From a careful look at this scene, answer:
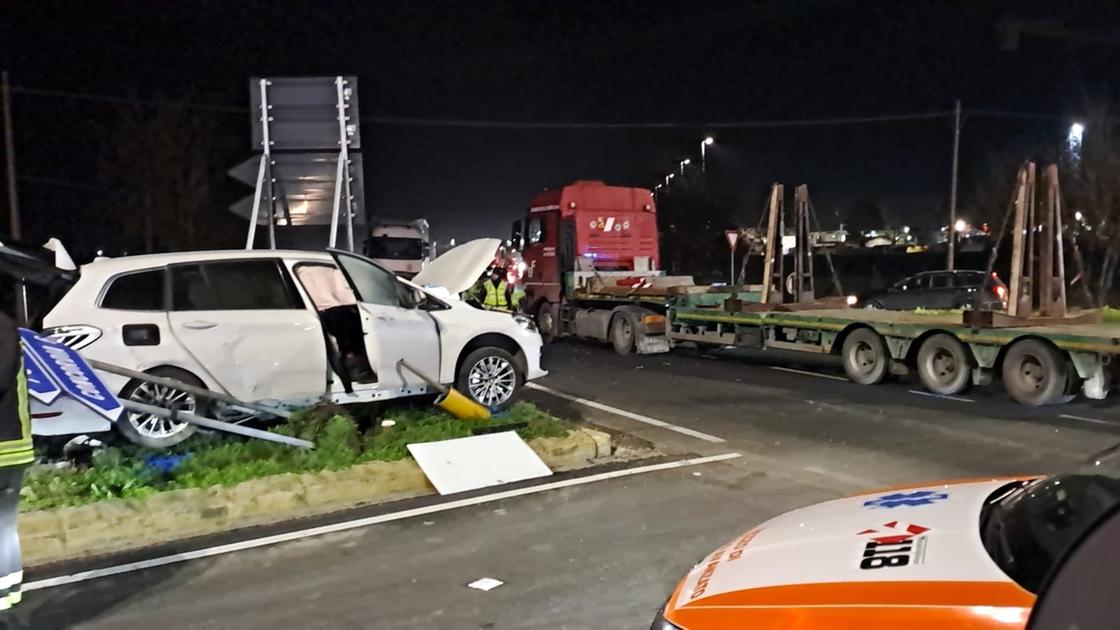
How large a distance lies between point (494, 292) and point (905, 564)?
44.4 feet

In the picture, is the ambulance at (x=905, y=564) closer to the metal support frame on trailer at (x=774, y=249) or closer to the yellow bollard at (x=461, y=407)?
the yellow bollard at (x=461, y=407)

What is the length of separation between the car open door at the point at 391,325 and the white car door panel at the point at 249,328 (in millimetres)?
488

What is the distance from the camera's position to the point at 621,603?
4648 millimetres

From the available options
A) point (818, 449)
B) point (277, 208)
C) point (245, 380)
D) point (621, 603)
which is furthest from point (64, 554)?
point (818, 449)

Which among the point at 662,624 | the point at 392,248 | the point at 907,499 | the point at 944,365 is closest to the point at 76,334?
the point at 662,624

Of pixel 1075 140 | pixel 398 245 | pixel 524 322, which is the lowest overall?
pixel 524 322

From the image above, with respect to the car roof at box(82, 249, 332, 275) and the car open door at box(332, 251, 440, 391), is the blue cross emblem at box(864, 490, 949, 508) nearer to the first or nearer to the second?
the car open door at box(332, 251, 440, 391)

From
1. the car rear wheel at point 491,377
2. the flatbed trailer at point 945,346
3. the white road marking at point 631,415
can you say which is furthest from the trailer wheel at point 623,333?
the car rear wheel at point 491,377

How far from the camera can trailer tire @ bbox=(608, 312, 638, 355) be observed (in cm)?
1616

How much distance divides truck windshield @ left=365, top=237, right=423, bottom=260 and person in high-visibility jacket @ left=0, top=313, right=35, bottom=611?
2415 centimetres

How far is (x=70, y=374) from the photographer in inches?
206

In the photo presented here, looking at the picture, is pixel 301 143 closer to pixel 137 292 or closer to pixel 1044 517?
pixel 137 292

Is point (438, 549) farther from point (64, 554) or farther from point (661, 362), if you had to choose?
point (661, 362)

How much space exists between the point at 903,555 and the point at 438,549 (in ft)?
11.9
